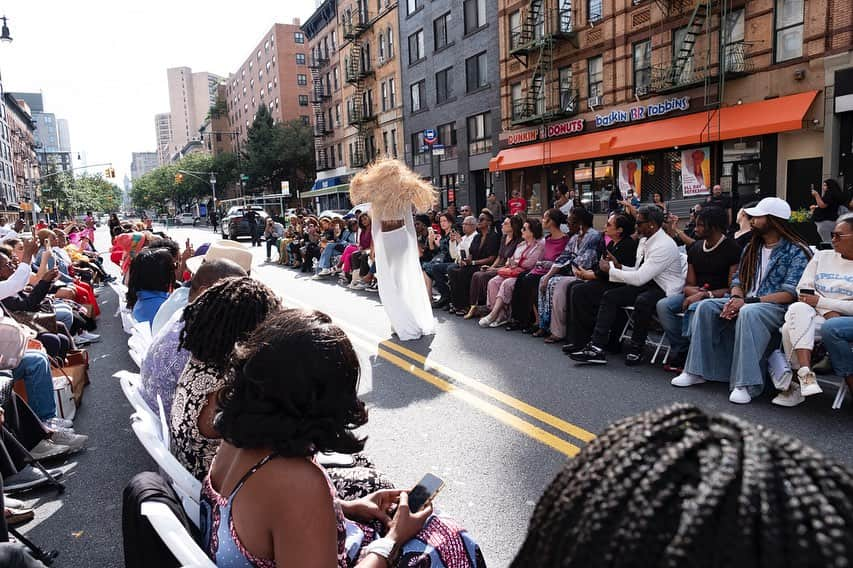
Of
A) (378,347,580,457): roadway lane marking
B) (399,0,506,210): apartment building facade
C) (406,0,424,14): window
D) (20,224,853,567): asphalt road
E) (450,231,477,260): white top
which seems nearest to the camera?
(20,224,853,567): asphalt road

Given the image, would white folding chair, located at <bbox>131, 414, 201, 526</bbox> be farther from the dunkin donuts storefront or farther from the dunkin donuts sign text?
the dunkin donuts sign text

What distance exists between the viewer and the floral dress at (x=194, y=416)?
2898mm

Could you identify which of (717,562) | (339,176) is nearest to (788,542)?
(717,562)

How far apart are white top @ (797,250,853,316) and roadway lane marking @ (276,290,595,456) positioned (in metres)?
2.42

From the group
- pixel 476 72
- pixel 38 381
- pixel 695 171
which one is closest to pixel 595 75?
pixel 695 171

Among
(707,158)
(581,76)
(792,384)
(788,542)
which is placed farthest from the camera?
(581,76)

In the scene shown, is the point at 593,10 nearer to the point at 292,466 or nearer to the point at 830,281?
the point at 830,281

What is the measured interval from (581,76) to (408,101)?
51.2 ft

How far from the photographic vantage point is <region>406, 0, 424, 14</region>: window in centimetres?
3540

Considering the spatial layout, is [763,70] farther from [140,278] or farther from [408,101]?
[408,101]

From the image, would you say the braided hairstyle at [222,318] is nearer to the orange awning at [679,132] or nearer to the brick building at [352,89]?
the orange awning at [679,132]

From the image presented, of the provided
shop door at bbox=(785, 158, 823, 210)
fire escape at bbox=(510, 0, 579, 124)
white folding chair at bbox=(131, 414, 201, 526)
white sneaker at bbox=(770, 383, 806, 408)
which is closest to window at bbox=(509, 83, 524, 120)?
fire escape at bbox=(510, 0, 579, 124)

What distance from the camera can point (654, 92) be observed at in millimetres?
20891

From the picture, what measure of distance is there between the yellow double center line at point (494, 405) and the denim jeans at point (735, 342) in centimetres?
170
